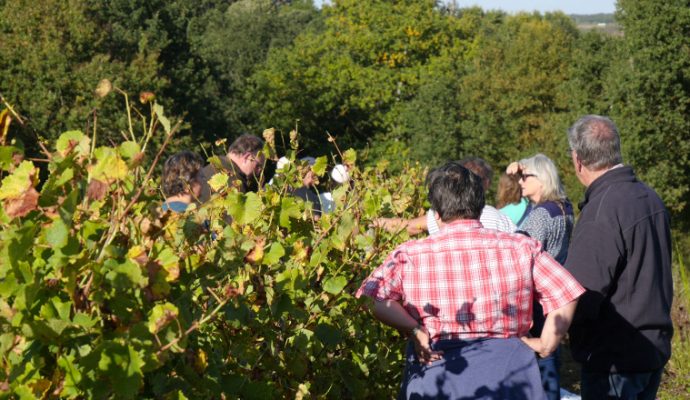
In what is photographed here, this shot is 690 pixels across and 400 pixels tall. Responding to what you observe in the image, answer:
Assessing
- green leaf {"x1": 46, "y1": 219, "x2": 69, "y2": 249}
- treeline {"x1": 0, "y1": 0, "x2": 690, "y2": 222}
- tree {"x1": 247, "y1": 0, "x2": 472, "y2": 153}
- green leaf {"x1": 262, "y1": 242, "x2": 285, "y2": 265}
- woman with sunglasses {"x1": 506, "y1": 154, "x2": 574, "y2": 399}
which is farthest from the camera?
tree {"x1": 247, "y1": 0, "x2": 472, "y2": 153}

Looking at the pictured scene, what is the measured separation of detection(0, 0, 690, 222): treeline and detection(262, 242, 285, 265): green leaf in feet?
42.8

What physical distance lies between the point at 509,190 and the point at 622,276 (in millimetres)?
1795

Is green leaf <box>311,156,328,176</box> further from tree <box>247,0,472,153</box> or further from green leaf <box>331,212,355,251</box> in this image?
tree <box>247,0,472,153</box>

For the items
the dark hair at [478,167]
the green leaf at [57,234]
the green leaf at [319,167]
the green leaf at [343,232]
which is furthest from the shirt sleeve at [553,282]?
the dark hair at [478,167]

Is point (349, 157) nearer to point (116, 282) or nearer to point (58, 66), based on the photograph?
point (116, 282)

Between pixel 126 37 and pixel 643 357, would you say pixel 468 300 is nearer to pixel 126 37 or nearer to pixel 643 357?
pixel 643 357

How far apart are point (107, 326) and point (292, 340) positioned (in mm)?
965

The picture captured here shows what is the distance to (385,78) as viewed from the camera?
37.2m

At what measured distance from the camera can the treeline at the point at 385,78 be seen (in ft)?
72.0

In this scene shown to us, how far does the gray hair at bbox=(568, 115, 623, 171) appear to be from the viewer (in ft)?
10.9

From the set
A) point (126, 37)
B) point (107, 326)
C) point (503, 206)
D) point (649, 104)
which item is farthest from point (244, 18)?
point (107, 326)

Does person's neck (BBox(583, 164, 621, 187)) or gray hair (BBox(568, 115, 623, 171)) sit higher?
gray hair (BBox(568, 115, 623, 171))

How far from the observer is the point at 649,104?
21969mm

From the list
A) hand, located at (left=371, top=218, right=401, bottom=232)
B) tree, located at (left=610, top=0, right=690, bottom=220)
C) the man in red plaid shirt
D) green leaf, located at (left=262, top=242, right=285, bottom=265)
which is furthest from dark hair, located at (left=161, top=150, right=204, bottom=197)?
tree, located at (left=610, top=0, right=690, bottom=220)
